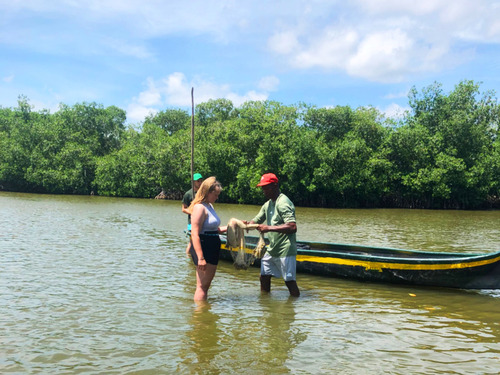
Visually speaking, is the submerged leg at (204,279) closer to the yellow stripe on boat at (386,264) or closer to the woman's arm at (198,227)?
the woman's arm at (198,227)

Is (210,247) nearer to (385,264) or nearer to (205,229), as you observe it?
(205,229)

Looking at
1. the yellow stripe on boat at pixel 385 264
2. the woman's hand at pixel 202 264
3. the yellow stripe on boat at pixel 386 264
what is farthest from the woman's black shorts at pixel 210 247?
the yellow stripe on boat at pixel 386 264

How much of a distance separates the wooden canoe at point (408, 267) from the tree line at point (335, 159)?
37.0m

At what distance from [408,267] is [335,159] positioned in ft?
130

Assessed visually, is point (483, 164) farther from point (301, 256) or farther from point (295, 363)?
point (295, 363)

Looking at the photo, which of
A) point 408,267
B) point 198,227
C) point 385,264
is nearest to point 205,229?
point 198,227

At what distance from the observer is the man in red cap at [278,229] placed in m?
6.75

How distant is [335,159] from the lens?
47.6 metres

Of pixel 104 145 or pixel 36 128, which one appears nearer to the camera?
pixel 36 128

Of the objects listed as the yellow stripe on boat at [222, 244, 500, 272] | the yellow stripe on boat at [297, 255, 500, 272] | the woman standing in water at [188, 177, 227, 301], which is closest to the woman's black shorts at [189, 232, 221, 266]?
the woman standing in water at [188, 177, 227, 301]

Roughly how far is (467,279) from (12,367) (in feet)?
24.8

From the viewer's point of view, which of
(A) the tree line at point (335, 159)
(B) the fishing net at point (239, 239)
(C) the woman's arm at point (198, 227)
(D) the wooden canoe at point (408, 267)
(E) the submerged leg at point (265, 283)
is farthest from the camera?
(A) the tree line at point (335, 159)

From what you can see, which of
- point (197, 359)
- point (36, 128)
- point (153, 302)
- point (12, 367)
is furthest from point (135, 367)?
point (36, 128)

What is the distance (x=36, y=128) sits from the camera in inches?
2783
